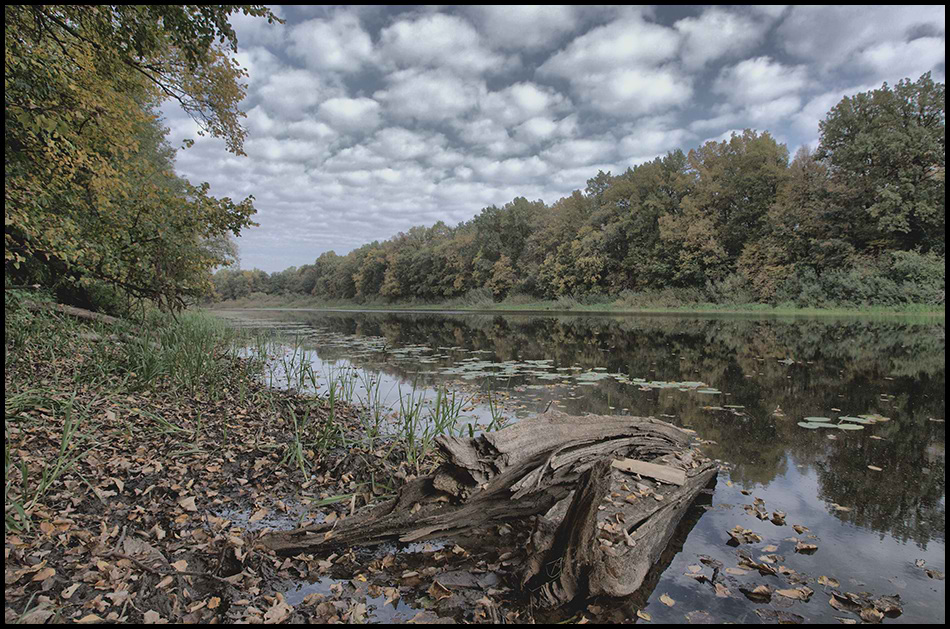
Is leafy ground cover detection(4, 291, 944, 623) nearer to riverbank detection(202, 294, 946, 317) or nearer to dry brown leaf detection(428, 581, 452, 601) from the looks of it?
dry brown leaf detection(428, 581, 452, 601)

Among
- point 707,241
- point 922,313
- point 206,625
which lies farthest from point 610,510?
point 707,241

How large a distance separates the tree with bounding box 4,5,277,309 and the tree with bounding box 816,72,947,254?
3011 centimetres

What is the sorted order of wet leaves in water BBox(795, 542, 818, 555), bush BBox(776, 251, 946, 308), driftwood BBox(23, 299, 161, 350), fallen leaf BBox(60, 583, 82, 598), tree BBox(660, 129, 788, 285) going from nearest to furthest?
fallen leaf BBox(60, 583, 82, 598), wet leaves in water BBox(795, 542, 818, 555), driftwood BBox(23, 299, 161, 350), bush BBox(776, 251, 946, 308), tree BBox(660, 129, 788, 285)

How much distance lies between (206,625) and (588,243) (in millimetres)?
39847

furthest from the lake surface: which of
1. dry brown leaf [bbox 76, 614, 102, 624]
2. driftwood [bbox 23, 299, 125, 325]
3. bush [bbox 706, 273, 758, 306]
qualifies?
bush [bbox 706, 273, 758, 306]

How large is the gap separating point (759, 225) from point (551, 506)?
36631 mm

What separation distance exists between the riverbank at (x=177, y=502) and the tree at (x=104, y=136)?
167cm

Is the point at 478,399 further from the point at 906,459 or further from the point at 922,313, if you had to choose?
the point at 922,313

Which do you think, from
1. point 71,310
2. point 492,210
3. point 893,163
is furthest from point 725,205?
point 71,310

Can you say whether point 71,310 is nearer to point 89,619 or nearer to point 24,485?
point 24,485

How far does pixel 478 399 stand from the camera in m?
6.51

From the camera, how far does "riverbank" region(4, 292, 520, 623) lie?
2246mm

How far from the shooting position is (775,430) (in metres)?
5.11

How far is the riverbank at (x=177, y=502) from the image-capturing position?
225 cm
